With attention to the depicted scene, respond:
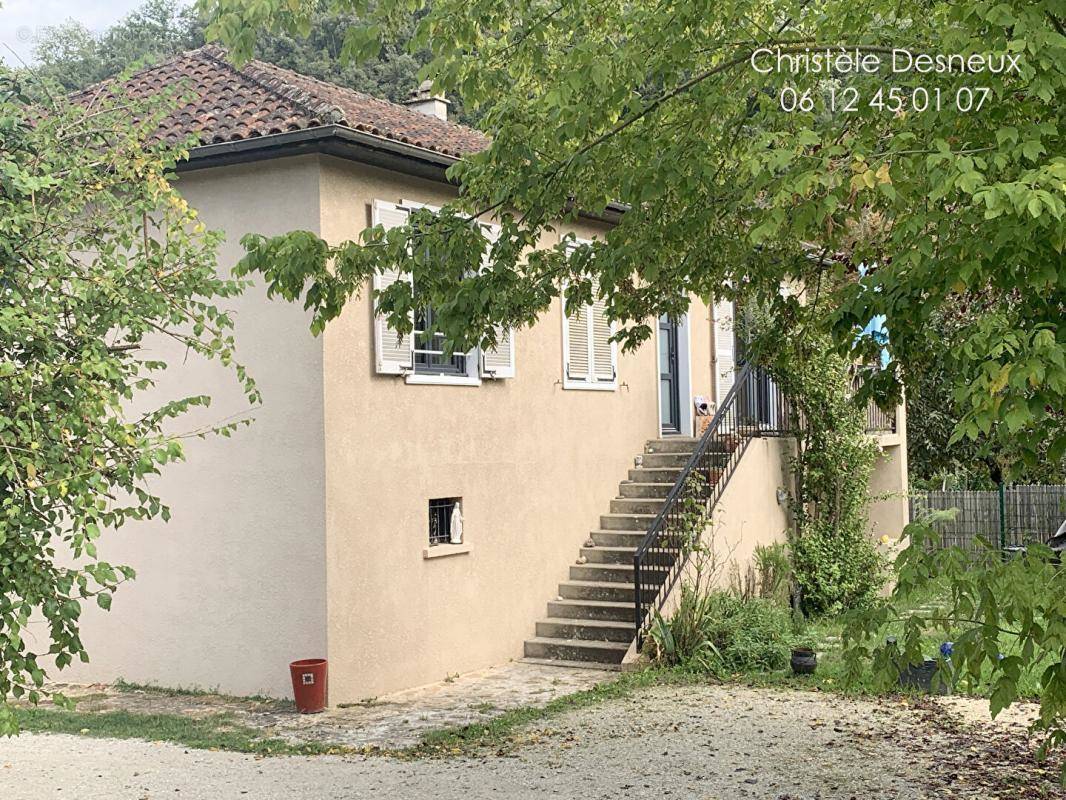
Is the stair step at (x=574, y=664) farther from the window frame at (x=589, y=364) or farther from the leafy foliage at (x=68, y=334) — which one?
the leafy foliage at (x=68, y=334)

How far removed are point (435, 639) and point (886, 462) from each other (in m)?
11.0

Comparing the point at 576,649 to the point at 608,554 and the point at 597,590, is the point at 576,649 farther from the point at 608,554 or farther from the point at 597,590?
the point at 608,554

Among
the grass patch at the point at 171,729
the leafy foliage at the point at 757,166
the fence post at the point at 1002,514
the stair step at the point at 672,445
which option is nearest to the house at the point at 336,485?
the grass patch at the point at 171,729

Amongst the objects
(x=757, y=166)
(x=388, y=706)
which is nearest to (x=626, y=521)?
(x=388, y=706)

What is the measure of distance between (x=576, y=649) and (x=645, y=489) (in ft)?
9.72

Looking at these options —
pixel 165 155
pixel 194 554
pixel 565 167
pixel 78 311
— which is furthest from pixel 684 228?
pixel 194 554

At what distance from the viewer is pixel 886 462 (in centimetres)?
2033

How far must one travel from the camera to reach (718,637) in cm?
1234

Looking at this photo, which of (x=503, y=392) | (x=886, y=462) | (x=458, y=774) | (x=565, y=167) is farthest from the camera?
(x=886, y=462)

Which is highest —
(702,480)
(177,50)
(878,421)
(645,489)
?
(177,50)

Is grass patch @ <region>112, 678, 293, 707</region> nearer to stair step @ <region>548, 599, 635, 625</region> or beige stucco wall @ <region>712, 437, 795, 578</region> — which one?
stair step @ <region>548, 599, 635, 625</region>

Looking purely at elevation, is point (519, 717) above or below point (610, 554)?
below

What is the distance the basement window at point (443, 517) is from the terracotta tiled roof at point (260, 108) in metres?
3.62

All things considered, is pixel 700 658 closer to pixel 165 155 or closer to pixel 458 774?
pixel 458 774
